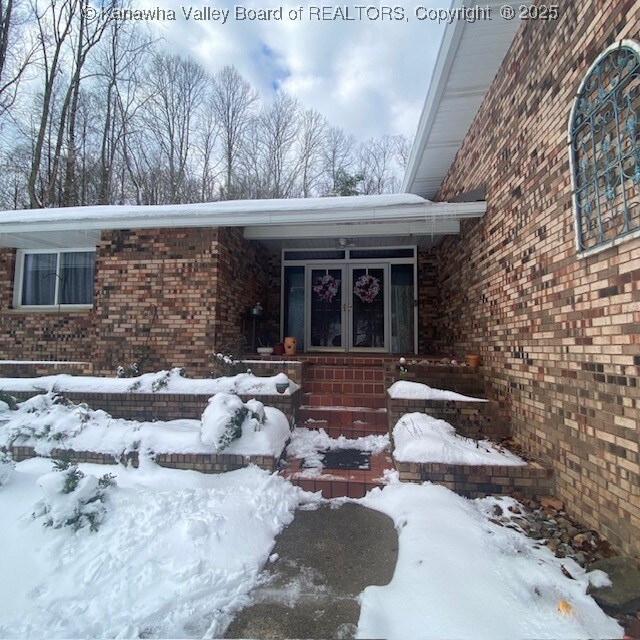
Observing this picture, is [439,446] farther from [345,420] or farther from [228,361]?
[228,361]

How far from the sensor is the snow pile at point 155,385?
15.1 ft

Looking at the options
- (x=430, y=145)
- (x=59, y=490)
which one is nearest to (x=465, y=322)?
(x=430, y=145)

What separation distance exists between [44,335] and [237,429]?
5.68 meters

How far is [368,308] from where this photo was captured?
27.8 feet

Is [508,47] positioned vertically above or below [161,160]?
below

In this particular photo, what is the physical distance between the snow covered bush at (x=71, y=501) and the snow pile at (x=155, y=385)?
6.11 ft

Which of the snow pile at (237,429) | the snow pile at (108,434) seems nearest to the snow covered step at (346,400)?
the snow pile at (108,434)

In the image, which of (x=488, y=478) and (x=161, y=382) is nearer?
(x=488, y=478)

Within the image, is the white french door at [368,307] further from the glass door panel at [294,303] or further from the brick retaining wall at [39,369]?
the brick retaining wall at [39,369]

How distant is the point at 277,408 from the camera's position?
4516mm

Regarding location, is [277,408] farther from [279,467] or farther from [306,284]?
[306,284]

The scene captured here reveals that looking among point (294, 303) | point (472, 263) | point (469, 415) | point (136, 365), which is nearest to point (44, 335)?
point (136, 365)

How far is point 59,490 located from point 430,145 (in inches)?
257

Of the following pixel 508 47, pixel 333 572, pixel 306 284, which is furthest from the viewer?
pixel 306 284
